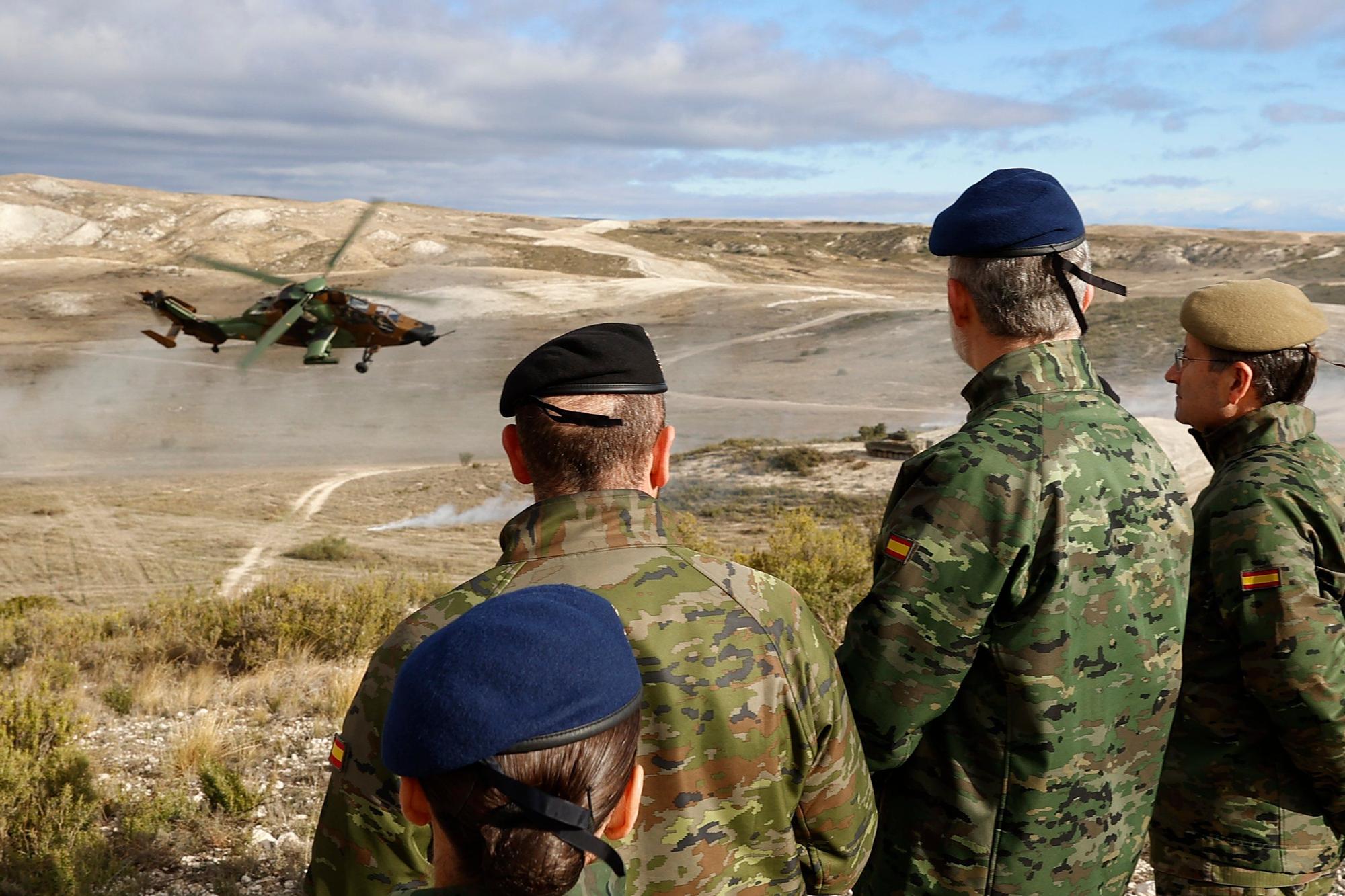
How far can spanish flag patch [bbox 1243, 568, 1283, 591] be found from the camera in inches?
104

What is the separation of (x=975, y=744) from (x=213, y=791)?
4.03m

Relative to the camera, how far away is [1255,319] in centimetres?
300

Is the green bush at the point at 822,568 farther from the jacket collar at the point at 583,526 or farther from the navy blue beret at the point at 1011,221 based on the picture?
the jacket collar at the point at 583,526

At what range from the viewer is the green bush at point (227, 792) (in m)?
5.05

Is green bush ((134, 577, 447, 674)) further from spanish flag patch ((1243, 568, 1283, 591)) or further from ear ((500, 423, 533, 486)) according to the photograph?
spanish flag patch ((1243, 568, 1283, 591))

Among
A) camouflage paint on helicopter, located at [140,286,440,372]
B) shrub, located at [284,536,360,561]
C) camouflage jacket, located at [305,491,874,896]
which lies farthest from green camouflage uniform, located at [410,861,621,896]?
camouflage paint on helicopter, located at [140,286,440,372]

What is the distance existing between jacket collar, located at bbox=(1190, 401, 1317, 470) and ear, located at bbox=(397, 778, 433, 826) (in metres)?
2.38

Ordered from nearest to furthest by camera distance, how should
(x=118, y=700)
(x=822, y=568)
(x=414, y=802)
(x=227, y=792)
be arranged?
(x=414, y=802) → (x=227, y=792) → (x=118, y=700) → (x=822, y=568)

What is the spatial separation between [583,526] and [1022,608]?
3.13 feet

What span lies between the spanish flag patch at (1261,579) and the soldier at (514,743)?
74.4 inches

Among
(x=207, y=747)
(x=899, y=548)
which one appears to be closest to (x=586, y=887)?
(x=899, y=548)

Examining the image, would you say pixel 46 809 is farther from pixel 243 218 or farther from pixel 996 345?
pixel 243 218

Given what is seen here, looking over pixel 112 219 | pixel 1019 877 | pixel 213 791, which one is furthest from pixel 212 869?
pixel 112 219

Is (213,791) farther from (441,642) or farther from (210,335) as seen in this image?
(210,335)
